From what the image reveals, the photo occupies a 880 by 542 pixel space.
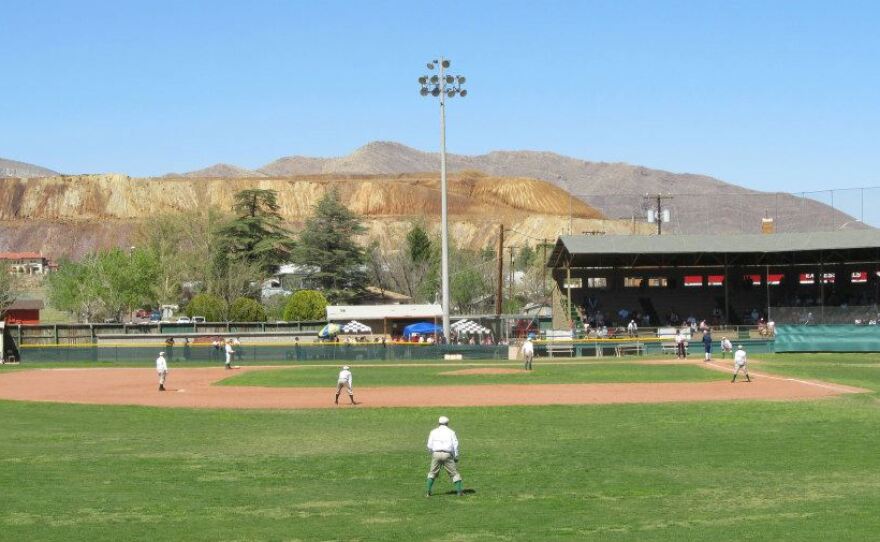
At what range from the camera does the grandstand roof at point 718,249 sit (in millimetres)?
76125

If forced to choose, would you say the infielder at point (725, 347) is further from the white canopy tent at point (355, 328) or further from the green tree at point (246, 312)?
the green tree at point (246, 312)

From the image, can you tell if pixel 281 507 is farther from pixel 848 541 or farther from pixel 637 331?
pixel 637 331

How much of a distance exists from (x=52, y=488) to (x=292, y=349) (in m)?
48.3

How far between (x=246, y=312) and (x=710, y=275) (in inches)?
1456

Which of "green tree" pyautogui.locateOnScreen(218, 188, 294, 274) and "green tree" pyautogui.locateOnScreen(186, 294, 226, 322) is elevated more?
"green tree" pyautogui.locateOnScreen(218, 188, 294, 274)

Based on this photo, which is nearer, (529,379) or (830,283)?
(529,379)

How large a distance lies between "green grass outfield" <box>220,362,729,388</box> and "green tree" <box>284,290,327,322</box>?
98.0 ft

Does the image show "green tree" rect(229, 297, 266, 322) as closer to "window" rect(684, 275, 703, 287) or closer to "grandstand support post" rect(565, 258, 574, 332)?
"grandstand support post" rect(565, 258, 574, 332)

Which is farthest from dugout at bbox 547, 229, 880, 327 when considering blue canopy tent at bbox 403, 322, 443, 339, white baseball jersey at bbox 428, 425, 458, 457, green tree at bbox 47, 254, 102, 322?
white baseball jersey at bbox 428, 425, 458, 457

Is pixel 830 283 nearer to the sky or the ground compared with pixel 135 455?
nearer to the sky

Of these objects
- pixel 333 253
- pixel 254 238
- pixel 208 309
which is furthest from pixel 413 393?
pixel 254 238

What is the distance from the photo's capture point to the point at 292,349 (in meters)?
70.0

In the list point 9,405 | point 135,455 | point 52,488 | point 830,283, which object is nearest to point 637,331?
point 830,283

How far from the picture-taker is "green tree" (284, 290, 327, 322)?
296ft
